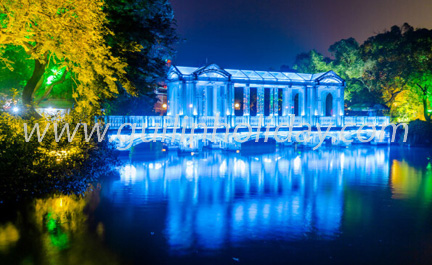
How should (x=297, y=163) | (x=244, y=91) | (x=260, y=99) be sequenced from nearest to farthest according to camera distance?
(x=297, y=163) < (x=244, y=91) < (x=260, y=99)

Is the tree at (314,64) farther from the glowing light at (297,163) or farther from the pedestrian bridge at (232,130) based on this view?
the glowing light at (297,163)

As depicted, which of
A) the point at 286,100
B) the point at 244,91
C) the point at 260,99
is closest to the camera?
the point at 244,91

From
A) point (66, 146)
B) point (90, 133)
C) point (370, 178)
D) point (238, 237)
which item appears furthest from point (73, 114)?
point (370, 178)

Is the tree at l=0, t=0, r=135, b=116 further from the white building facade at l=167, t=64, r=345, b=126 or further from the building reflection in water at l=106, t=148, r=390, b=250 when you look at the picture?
the white building facade at l=167, t=64, r=345, b=126

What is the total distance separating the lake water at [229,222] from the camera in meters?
7.21

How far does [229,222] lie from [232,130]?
64.7 ft

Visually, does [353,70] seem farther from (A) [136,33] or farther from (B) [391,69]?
(A) [136,33]

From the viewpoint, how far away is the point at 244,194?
13164 millimetres

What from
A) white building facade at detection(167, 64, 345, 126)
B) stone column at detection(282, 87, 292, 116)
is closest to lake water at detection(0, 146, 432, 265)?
white building facade at detection(167, 64, 345, 126)

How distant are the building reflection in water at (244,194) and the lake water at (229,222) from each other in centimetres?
3

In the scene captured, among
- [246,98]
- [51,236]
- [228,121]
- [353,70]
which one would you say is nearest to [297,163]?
[228,121]

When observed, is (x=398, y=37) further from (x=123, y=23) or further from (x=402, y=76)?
(x=123, y=23)

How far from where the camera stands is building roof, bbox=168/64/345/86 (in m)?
28.1

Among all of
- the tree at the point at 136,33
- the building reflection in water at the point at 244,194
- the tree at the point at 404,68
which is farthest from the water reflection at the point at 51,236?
the tree at the point at 404,68
